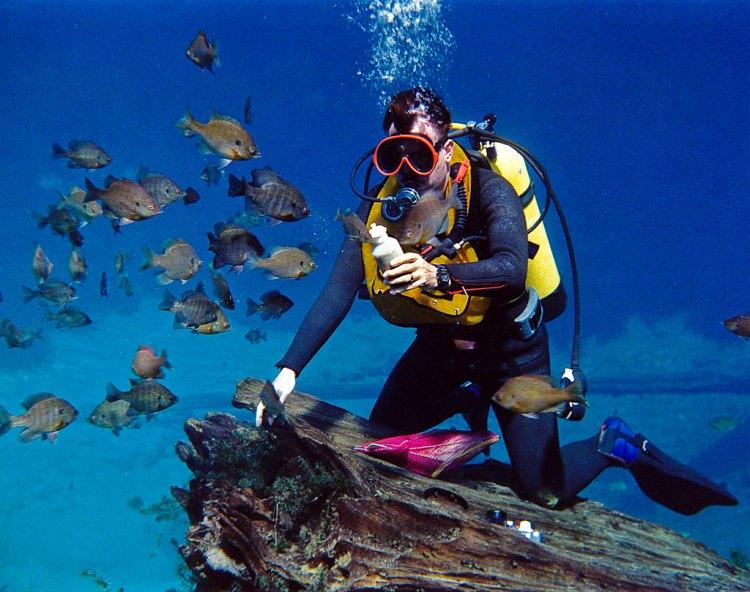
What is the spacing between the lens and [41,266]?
7363mm

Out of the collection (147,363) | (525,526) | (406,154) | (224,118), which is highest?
(224,118)

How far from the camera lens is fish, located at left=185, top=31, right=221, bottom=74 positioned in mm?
5699

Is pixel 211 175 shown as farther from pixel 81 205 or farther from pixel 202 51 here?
pixel 202 51

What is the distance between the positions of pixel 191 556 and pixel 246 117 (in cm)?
430

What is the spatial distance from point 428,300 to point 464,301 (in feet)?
0.88

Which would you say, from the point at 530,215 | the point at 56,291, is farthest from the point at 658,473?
the point at 56,291

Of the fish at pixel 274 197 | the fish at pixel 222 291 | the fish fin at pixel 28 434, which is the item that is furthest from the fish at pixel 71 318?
the fish at pixel 274 197

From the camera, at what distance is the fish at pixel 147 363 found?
18.7 feet

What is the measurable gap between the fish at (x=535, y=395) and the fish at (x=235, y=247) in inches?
113

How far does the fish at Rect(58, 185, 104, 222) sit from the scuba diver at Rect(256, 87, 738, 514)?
442cm

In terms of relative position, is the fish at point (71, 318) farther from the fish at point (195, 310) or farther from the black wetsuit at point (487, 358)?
the black wetsuit at point (487, 358)

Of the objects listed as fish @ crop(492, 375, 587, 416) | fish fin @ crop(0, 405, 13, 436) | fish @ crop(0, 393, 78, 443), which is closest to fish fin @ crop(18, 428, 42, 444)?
fish @ crop(0, 393, 78, 443)

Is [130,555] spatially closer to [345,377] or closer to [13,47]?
[345,377]

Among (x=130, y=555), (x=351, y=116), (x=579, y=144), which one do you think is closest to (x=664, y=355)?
(x=579, y=144)
